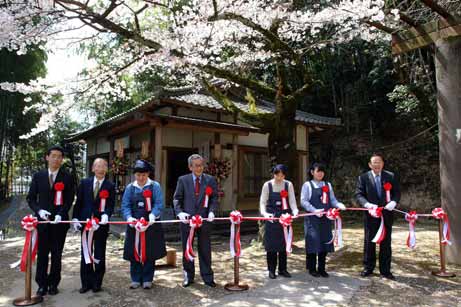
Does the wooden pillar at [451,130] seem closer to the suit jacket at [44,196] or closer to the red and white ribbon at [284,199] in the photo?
the red and white ribbon at [284,199]

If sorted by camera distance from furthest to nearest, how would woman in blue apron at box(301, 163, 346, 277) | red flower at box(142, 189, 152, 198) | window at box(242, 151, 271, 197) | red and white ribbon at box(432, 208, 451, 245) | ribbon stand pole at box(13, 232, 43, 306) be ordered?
window at box(242, 151, 271, 197)
red and white ribbon at box(432, 208, 451, 245)
woman in blue apron at box(301, 163, 346, 277)
red flower at box(142, 189, 152, 198)
ribbon stand pole at box(13, 232, 43, 306)

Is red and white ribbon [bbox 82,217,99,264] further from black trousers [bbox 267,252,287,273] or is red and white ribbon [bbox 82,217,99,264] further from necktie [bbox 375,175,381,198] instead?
necktie [bbox 375,175,381,198]

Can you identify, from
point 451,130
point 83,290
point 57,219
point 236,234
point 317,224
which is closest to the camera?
point 57,219

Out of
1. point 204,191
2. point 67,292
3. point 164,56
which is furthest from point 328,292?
point 164,56

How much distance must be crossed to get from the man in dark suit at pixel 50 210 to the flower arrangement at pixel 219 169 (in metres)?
4.99

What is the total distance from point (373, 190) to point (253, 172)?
590cm

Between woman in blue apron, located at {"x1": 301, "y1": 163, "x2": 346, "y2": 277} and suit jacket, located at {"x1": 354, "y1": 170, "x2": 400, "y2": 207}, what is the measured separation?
0.33 metres

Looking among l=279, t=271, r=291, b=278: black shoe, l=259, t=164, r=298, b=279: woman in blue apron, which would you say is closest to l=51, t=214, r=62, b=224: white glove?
l=259, t=164, r=298, b=279: woman in blue apron

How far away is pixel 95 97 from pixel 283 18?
16.2 feet

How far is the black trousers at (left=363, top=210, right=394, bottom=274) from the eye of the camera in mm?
4438

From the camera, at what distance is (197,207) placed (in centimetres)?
428

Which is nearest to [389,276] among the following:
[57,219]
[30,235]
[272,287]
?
[272,287]

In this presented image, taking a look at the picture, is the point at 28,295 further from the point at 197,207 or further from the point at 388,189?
the point at 388,189

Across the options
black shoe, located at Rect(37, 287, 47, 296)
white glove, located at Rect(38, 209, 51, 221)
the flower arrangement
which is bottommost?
black shoe, located at Rect(37, 287, 47, 296)
